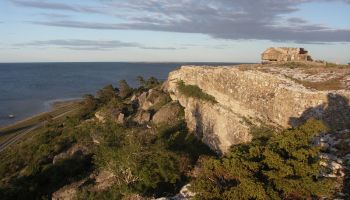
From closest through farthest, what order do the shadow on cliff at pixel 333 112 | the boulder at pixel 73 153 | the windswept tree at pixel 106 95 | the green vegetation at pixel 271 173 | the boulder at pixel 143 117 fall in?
the green vegetation at pixel 271 173 → the shadow on cliff at pixel 333 112 → the boulder at pixel 73 153 → the boulder at pixel 143 117 → the windswept tree at pixel 106 95

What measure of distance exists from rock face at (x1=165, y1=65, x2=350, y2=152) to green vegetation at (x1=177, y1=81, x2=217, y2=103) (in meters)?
0.32

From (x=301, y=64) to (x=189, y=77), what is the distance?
12.2m

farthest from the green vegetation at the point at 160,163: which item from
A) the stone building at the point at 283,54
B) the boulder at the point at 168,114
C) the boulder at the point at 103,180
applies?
the stone building at the point at 283,54

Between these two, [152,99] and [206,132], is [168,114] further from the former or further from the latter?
[206,132]

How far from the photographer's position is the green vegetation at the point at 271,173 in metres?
9.89

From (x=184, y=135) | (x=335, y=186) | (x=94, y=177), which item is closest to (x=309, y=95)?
(x=335, y=186)

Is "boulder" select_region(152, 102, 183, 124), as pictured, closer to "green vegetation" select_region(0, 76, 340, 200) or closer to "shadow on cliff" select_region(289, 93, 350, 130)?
"green vegetation" select_region(0, 76, 340, 200)

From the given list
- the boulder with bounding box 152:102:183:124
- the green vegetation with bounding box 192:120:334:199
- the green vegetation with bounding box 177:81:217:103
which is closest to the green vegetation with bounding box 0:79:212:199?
the boulder with bounding box 152:102:183:124

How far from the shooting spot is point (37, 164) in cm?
3381

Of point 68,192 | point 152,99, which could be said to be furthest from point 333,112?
point 152,99

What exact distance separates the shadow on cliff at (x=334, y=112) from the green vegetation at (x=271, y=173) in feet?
17.6

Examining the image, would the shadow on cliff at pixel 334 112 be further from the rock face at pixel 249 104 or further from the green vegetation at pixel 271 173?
the green vegetation at pixel 271 173

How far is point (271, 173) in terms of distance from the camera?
10188 millimetres

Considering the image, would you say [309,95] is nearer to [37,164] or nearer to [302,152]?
[302,152]
